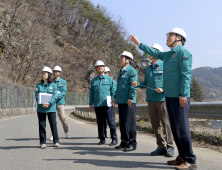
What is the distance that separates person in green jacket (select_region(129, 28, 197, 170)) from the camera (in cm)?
452

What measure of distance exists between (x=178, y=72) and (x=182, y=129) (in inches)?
39.2

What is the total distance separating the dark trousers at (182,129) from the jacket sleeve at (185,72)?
243mm

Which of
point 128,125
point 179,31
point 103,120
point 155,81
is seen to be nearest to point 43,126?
point 103,120

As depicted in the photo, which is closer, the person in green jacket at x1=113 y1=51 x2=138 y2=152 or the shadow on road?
the shadow on road

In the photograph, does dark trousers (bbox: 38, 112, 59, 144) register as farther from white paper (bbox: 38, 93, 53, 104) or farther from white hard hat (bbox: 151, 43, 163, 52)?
white hard hat (bbox: 151, 43, 163, 52)

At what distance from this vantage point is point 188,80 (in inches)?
179

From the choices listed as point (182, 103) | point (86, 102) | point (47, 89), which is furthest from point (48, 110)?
point (86, 102)

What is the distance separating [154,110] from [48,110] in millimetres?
2842

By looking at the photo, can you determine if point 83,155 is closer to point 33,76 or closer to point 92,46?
point 33,76

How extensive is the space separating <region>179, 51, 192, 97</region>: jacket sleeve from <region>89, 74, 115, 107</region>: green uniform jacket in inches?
129

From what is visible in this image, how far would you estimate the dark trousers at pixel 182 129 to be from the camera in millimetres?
4512

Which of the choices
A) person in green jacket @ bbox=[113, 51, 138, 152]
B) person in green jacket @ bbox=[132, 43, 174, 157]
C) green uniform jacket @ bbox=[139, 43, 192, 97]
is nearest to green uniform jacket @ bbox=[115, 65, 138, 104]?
person in green jacket @ bbox=[113, 51, 138, 152]

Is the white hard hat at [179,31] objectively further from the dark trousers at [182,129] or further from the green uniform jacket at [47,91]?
the green uniform jacket at [47,91]

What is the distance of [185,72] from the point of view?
15.0 feet
